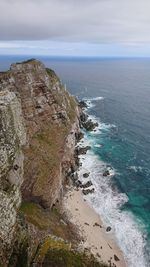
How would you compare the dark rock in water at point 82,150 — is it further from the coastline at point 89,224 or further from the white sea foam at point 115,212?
the coastline at point 89,224

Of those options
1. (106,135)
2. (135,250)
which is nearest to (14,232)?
(135,250)


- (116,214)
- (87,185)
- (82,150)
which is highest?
(82,150)

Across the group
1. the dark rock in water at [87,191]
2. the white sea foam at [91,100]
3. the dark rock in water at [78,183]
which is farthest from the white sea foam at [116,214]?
the white sea foam at [91,100]

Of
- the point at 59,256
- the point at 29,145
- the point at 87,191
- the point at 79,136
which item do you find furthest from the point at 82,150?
the point at 59,256

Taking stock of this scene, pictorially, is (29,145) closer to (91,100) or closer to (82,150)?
(82,150)

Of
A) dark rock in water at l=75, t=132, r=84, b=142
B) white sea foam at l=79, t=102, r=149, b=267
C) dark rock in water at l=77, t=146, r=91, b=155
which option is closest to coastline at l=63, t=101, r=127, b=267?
white sea foam at l=79, t=102, r=149, b=267

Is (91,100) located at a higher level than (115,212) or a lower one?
higher

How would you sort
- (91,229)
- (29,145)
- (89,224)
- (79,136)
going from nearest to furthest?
(91,229) < (89,224) < (29,145) < (79,136)
